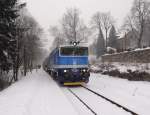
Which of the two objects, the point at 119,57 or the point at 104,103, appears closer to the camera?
the point at 104,103

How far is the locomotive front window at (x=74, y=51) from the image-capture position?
799 inches

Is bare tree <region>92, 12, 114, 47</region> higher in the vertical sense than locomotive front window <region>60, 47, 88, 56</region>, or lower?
higher

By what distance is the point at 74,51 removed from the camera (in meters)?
20.5

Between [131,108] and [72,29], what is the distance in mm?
57379

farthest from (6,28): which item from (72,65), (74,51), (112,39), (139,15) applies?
(112,39)

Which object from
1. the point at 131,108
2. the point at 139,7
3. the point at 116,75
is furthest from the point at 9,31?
the point at 139,7

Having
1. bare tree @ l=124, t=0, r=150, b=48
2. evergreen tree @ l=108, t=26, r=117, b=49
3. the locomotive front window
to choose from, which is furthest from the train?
evergreen tree @ l=108, t=26, r=117, b=49

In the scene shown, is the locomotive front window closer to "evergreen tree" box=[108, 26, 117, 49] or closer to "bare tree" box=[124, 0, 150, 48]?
"bare tree" box=[124, 0, 150, 48]

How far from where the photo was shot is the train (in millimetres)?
19609

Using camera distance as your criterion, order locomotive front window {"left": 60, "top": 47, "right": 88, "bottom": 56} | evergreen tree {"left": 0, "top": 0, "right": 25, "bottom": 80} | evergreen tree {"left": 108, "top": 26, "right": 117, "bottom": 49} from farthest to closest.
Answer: evergreen tree {"left": 108, "top": 26, "right": 117, "bottom": 49} → evergreen tree {"left": 0, "top": 0, "right": 25, "bottom": 80} → locomotive front window {"left": 60, "top": 47, "right": 88, "bottom": 56}

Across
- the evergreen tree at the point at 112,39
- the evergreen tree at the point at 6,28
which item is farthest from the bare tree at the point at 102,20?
the evergreen tree at the point at 6,28

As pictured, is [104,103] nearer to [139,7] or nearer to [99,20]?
[139,7]

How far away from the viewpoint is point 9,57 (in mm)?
27594

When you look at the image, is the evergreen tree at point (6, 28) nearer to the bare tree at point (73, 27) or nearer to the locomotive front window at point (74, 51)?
the locomotive front window at point (74, 51)
